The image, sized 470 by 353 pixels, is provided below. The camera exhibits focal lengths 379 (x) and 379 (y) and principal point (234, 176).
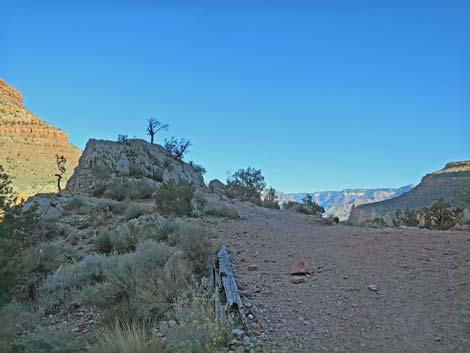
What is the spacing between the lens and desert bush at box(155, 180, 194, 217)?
1402 centimetres

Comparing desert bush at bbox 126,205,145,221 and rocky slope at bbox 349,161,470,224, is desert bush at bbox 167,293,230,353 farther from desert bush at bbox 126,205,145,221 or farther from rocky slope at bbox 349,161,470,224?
rocky slope at bbox 349,161,470,224

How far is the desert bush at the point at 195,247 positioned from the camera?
6656mm

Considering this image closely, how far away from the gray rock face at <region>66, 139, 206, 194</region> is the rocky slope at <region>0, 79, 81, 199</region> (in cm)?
2264

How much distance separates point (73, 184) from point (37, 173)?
115 feet

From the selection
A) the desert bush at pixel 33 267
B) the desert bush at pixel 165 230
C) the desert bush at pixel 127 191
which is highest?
the desert bush at pixel 127 191

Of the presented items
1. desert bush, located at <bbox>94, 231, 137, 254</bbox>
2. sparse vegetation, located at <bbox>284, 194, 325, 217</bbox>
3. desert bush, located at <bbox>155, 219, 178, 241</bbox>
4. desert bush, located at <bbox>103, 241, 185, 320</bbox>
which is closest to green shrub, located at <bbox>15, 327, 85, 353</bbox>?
desert bush, located at <bbox>103, 241, 185, 320</bbox>

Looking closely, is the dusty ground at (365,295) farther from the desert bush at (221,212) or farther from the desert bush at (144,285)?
the desert bush at (221,212)

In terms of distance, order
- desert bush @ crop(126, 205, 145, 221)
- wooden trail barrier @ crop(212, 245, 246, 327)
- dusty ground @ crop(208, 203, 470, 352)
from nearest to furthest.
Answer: dusty ground @ crop(208, 203, 470, 352) → wooden trail barrier @ crop(212, 245, 246, 327) → desert bush @ crop(126, 205, 145, 221)

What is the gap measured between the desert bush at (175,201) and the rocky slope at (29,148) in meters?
37.3

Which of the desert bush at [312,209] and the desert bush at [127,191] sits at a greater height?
the desert bush at [127,191]

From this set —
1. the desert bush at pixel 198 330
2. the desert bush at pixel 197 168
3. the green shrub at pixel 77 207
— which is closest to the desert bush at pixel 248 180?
the desert bush at pixel 197 168

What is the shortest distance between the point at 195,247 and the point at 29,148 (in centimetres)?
6524

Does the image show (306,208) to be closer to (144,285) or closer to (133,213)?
(133,213)

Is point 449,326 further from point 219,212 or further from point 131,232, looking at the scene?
point 219,212
